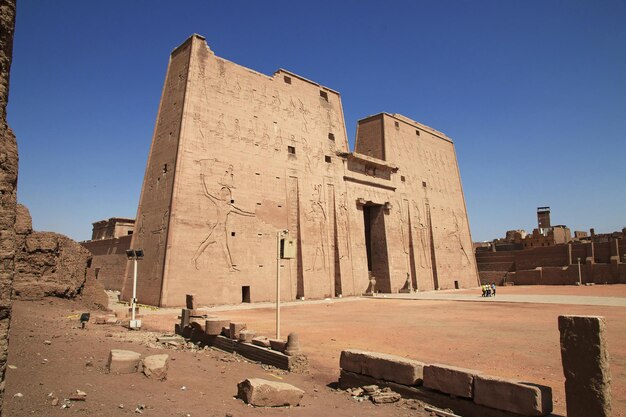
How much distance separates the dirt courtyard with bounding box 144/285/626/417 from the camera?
22.0 feet

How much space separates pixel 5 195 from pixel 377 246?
26524 mm

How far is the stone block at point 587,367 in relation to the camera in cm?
388

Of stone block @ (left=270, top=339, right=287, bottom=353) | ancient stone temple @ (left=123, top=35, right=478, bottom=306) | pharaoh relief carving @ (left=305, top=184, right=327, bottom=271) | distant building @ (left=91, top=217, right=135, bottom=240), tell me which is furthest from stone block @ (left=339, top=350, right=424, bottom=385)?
distant building @ (left=91, top=217, right=135, bottom=240)

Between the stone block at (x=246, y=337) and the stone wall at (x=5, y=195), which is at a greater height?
the stone wall at (x=5, y=195)

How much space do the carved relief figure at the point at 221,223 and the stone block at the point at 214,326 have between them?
9.32 metres

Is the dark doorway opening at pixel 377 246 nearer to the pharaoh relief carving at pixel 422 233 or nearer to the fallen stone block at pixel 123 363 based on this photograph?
the pharaoh relief carving at pixel 422 233

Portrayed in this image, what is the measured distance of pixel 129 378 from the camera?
17.0 ft

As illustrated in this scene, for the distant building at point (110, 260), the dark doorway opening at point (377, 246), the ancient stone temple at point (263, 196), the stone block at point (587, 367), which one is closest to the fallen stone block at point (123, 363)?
the stone block at point (587, 367)

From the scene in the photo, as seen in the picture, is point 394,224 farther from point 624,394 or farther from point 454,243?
point 624,394

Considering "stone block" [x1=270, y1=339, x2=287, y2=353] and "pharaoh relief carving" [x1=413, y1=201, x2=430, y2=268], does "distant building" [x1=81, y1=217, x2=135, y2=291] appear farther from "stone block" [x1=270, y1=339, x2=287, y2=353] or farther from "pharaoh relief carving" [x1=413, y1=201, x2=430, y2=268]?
"pharaoh relief carving" [x1=413, y1=201, x2=430, y2=268]

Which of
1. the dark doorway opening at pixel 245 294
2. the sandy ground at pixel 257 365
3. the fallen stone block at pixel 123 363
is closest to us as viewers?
the sandy ground at pixel 257 365

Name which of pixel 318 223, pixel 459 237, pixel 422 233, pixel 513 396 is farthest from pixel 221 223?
pixel 459 237

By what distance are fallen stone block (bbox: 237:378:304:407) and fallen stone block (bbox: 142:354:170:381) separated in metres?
1.17

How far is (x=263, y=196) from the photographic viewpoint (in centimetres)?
2083
